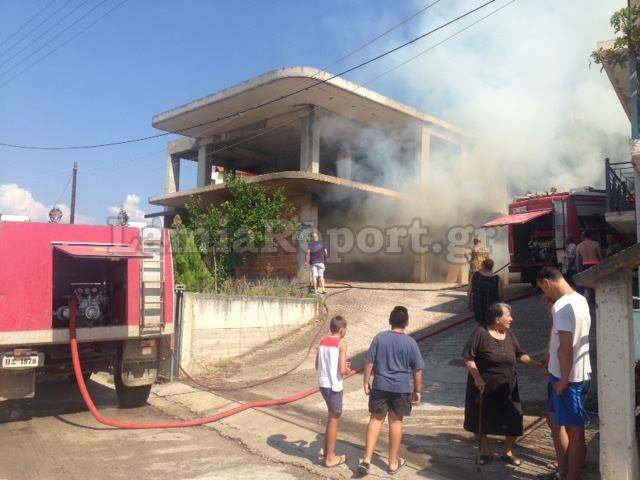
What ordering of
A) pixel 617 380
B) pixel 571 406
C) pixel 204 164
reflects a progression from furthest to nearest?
pixel 204 164, pixel 571 406, pixel 617 380

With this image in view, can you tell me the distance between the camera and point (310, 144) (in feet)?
57.3

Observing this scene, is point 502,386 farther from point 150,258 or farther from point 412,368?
point 150,258

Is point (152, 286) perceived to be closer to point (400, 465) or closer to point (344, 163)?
point (400, 465)

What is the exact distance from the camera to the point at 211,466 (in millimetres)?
4980

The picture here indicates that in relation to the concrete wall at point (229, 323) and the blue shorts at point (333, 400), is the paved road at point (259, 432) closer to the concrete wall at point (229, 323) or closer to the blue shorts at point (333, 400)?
the concrete wall at point (229, 323)

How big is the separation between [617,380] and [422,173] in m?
15.7

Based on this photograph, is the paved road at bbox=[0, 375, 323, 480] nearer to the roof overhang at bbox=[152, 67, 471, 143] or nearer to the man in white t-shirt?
the man in white t-shirt

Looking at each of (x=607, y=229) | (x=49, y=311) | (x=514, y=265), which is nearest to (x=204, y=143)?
(x=514, y=265)

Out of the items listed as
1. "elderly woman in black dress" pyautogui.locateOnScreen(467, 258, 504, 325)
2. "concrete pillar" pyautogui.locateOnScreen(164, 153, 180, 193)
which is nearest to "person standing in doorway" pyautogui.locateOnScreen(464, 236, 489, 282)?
"elderly woman in black dress" pyautogui.locateOnScreen(467, 258, 504, 325)

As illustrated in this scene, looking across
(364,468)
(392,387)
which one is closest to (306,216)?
(392,387)

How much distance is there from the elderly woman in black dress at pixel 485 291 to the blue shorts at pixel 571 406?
2.74 m

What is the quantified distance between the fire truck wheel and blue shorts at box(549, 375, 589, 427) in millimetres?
5227

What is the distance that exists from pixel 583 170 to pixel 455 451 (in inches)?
822

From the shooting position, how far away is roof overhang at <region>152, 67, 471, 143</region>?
16.0 m
